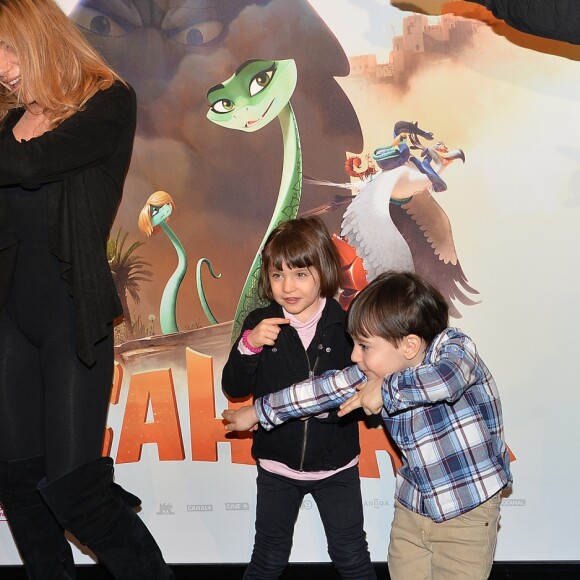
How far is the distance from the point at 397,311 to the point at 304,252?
37 cm

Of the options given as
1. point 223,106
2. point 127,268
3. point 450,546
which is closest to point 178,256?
point 127,268

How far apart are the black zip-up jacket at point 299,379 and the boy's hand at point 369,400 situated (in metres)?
0.38

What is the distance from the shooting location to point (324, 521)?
2.07 metres

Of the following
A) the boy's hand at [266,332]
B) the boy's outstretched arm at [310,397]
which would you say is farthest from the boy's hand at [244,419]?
the boy's hand at [266,332]

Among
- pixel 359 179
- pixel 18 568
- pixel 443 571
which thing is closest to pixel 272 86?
pixel 359 179

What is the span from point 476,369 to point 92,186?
902 millimetres

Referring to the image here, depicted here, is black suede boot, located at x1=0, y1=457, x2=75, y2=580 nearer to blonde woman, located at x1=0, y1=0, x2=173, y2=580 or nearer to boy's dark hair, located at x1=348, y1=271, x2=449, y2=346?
blonde woman, located at x1=0, y1=0, x2=173, y2=580

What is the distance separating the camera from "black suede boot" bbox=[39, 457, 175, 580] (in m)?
1.67

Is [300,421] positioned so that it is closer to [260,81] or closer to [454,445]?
[454,445]

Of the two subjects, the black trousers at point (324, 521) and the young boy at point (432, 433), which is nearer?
the young boy at point (432, 433)

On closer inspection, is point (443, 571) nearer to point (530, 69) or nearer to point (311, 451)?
point (311, 451)

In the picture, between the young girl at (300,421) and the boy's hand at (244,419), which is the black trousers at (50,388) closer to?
the boy's hand at (244,419)

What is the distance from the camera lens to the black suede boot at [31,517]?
Result: 1784 millimetres

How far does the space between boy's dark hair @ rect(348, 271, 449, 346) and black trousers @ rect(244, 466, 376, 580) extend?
1.58 ft
